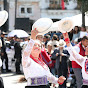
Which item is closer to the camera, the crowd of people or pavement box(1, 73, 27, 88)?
the crowd of people

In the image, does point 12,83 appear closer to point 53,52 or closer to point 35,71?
point 53,52

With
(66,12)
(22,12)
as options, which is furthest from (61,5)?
(22,12)

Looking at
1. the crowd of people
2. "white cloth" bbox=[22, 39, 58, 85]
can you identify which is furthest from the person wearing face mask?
the crowd of people

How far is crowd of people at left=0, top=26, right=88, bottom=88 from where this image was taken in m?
8.30

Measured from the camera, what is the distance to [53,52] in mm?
9625

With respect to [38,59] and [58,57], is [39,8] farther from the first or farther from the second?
[38,59]

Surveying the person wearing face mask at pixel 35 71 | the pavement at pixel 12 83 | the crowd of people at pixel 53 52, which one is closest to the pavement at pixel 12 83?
the pavement at pixel 12 83

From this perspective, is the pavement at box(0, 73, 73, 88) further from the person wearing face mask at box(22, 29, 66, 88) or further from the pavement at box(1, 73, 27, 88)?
the person wearing face mask at box(22, 29, 66, 88)

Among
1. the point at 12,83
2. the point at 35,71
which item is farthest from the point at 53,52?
the point at 35,71

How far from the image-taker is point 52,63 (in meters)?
9.73

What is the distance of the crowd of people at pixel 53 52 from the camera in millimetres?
8297

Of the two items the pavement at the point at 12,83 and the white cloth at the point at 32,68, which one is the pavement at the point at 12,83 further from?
the white cloth at the point at 32,68

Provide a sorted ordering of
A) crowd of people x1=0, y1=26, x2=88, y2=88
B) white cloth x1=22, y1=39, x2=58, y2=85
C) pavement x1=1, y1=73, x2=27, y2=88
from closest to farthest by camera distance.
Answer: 1. white cloth x1=22, y1=39, x2=58, y2=85
2. crowd of people x1=0, y1=26, x2=88, y2=88
3. pavement x1=1, y1=73, x2=27, y2=88

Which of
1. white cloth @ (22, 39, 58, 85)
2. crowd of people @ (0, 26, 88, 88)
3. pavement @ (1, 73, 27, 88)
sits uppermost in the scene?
white cloth @ (22, 39, 58, 85)
